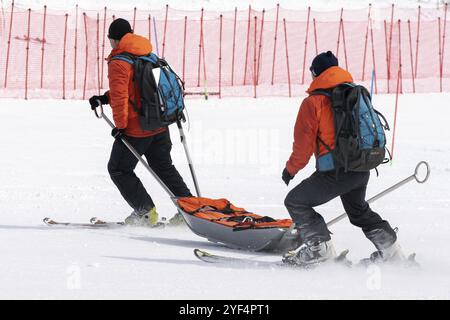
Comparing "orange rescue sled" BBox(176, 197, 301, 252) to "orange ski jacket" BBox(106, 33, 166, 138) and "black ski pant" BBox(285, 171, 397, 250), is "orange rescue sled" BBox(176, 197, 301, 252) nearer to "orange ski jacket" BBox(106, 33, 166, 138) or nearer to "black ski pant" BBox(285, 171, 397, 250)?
"black ski pant" BBox(285, 171, 397, 250)

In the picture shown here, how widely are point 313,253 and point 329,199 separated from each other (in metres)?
0.36

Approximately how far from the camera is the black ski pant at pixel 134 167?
7.05 metres

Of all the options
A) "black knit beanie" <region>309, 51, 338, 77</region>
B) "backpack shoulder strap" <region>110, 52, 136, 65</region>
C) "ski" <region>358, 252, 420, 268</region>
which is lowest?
"ski" <region>358, 252, 420, 268</region>

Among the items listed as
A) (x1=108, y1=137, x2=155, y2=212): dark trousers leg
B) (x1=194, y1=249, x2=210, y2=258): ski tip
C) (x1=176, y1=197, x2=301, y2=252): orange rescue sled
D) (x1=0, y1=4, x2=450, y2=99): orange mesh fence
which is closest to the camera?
(x1=194, y1=249, x2=210, y2=258): ski tip

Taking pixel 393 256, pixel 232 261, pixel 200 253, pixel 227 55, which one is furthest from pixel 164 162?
pixel 227 55

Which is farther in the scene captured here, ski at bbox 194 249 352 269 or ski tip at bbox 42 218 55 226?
ski tip at bbox 42 218 55 226

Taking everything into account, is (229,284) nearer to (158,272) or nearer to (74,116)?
(158,272)

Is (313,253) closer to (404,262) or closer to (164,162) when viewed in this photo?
(404,262)

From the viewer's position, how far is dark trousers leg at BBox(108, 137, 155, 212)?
7020 mm

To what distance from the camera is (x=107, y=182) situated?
9.98 metres

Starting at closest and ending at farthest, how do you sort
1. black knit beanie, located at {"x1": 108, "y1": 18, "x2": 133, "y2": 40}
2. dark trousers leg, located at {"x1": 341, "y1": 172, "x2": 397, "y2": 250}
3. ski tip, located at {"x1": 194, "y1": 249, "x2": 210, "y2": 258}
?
dark trousers leg, located at {"x1": 341, "y1": 172, "x2": 397, "y2": 250} < ski tip, located at {"x1": 194, "y1": 249, "x2": 210, "y2": 258} < black knit beanie, located at {"x1": 108, "y1": 18, "x2": 133, "y2": 40}

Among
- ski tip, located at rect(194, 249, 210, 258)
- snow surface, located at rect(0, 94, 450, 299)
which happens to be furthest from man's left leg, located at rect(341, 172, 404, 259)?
ski tip, located at rect(194, 249, 210, 258)

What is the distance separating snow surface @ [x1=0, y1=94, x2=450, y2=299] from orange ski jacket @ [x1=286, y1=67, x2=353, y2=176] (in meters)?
0.76
